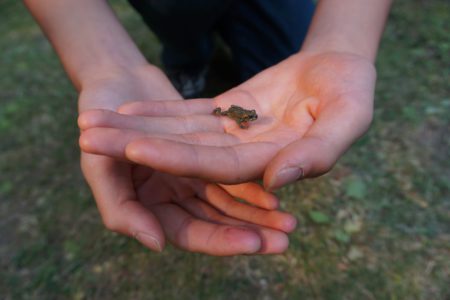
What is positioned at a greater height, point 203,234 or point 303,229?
point 203,234

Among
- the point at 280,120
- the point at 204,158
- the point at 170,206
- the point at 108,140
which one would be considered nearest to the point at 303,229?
the point at 280,120

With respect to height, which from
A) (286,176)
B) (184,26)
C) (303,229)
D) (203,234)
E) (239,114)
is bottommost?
(303,229)

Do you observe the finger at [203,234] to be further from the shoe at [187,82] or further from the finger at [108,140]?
the shoe at [187,82]

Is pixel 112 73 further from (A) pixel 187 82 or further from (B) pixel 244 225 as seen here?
(A) pixel 187 82

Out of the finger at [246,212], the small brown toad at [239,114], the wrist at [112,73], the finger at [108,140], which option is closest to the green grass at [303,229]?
the finger at [246,212]

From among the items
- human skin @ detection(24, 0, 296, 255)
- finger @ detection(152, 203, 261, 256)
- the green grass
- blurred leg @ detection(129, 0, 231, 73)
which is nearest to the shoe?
blurred leg @ detection(129, 0, 231, 73)

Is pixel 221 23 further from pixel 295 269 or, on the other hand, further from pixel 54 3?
pixel 295 269
